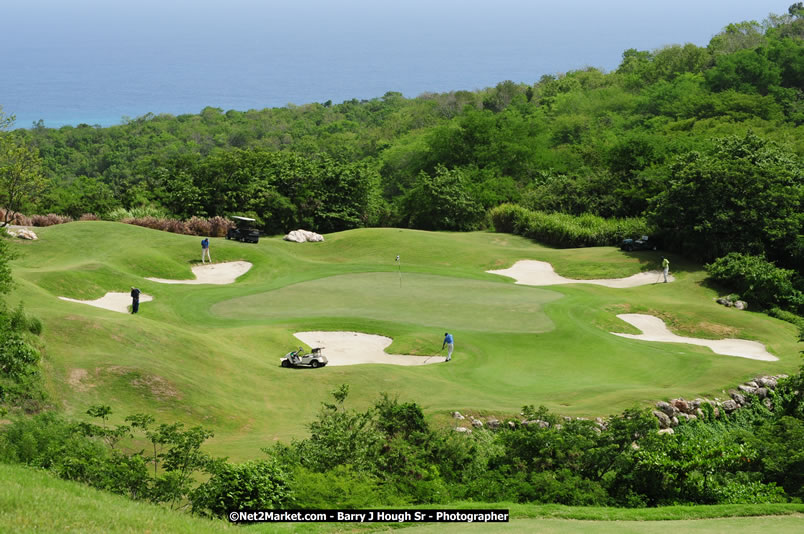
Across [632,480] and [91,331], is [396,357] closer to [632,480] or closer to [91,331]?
[91,331]

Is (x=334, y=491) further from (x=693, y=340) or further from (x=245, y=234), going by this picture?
(x=245, y=234)

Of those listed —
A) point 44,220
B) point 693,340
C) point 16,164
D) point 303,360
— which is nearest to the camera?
point 303,360

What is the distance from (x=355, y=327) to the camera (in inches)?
1512

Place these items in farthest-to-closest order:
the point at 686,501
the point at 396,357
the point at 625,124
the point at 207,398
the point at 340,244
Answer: the point at 625,124 → the point at 340,244 → the point at 396,357 → the point at 207,398 → the point at 686,501

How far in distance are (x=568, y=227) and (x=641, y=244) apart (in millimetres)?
6477

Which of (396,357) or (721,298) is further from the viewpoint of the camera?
(721,298)

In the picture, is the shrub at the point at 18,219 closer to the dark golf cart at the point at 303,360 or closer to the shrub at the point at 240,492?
the dark golf cart at the point at 303,360

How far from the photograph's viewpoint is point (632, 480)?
19.9 metres

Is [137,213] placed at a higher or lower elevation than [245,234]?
higher

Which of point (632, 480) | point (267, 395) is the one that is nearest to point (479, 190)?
point (267, 395)

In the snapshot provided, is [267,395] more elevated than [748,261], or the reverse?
[748,261]

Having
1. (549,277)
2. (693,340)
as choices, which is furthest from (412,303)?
(693,340)

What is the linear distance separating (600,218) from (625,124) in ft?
189

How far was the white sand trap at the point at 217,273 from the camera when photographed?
47469mm
